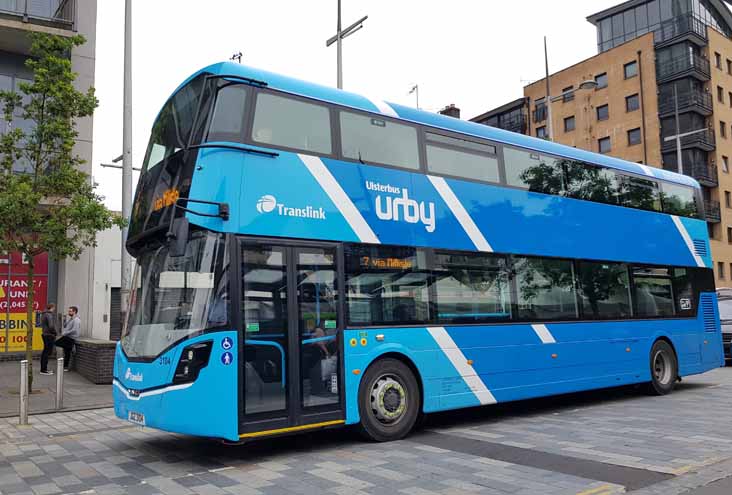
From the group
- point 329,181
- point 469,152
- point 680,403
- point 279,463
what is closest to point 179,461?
point 279,463

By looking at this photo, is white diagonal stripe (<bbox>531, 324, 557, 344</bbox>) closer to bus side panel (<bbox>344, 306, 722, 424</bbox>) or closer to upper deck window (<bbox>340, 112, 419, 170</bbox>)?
bus side panel (<bbox>344, 306, 722, 424</bbox>)

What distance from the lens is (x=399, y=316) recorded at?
8.78 meters

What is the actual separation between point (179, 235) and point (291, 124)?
7.22ft

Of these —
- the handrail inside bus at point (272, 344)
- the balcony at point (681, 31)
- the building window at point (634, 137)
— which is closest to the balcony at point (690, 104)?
the building window at point (634, 137)

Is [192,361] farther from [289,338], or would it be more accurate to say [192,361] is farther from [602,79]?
[602,79]

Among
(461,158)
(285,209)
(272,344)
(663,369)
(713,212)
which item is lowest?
(663,369)

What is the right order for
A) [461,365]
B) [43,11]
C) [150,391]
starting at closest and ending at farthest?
[150,391]
[461,365]
[43,11]

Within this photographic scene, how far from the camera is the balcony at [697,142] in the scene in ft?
150

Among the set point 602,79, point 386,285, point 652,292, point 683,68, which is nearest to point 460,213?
point 386,285

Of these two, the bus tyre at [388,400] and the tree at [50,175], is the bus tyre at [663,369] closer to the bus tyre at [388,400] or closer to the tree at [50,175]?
the bus tyre at [388,400]

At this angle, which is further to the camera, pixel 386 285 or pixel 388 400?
pixel 386 285

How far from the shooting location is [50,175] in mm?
13227

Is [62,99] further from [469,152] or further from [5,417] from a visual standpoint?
[469,152]

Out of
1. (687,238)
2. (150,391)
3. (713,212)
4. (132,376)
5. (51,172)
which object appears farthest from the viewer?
(713,212)
